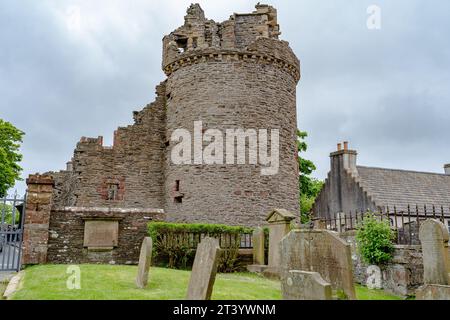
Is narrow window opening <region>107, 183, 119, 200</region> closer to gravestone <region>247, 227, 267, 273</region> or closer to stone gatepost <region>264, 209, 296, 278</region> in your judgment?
gravestone <region>247, 227, 267, 273</region>

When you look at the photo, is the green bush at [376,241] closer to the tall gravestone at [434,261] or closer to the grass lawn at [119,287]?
the grass lawn at [119,287]

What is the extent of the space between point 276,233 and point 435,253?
4.76 metres

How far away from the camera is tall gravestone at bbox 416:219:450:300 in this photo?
8.22 metres

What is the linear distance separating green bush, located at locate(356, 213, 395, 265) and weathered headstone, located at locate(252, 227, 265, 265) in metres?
3.11

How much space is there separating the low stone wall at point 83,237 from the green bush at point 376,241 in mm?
6784

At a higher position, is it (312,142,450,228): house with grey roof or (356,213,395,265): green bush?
(312,142,450,228): house with grey roof

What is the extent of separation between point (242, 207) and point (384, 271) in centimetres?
776

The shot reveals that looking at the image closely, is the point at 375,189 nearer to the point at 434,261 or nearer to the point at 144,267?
the point at 434,261

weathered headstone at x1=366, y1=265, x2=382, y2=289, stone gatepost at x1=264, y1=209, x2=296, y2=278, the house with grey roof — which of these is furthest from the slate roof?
stone gatepost at x1=264, y1=209, x2=296, y2=278

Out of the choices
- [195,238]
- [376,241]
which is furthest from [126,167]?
→ [376,241]

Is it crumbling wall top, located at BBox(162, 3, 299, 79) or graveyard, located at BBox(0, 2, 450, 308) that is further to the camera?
crumbling wall top, located at BBox(162, 3, 299, 79)

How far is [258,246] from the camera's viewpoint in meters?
13.2

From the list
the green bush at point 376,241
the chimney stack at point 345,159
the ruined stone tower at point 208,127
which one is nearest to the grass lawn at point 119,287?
the green bush at point 376,241
